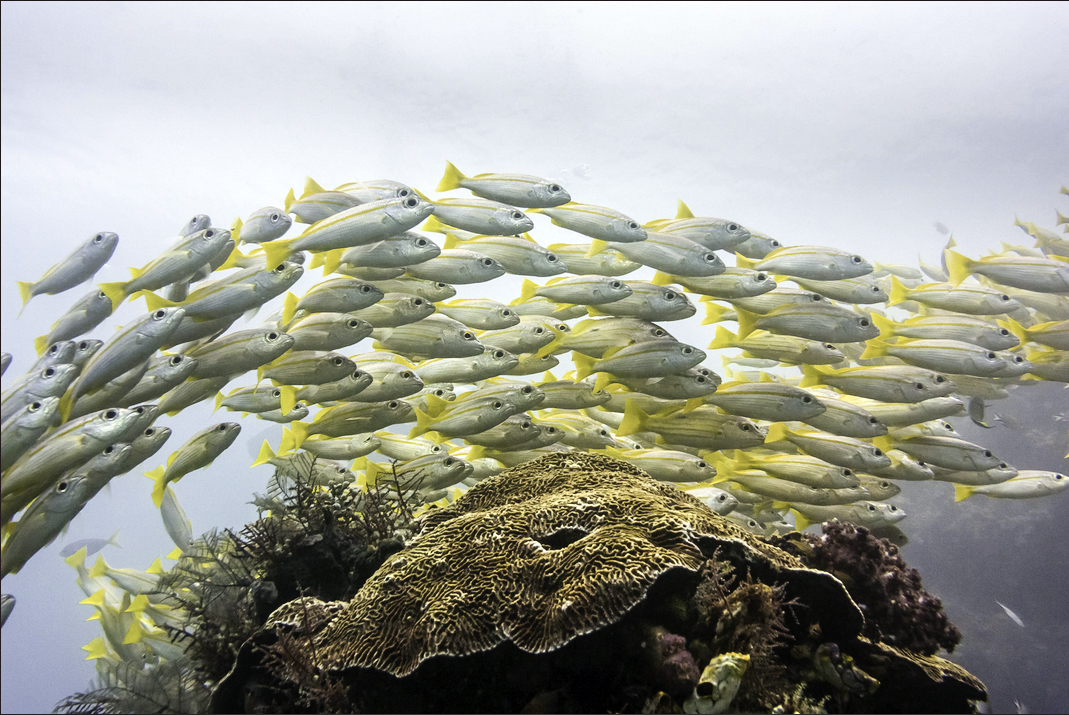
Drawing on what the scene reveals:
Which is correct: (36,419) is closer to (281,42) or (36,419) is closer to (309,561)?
(309,561)

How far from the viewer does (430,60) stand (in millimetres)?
20109

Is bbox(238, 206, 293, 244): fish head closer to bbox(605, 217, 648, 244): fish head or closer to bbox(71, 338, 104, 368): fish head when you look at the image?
bbox(71, 338, 104, 368): fish head

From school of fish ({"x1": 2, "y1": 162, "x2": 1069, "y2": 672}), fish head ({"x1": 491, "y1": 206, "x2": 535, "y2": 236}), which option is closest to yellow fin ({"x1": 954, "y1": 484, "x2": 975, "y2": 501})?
school of fish ({"x1": 2, "y1": 162, "x2": 1069, "y2": 672})

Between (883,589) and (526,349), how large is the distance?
10.9ft

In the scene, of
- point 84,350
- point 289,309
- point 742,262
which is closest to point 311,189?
point 289,309

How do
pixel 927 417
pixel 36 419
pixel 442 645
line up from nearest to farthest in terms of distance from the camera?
pixel 442 645 < pixel 36 419 < pixel 927 417

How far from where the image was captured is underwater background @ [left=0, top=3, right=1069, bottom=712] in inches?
633

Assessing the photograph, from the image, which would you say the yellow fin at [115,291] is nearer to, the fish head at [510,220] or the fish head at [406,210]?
the fish head at [406,210]

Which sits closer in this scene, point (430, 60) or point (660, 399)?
point (660, 399)

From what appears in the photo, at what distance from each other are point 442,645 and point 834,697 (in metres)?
1.88

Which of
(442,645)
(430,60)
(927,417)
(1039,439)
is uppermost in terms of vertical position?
(430,60)

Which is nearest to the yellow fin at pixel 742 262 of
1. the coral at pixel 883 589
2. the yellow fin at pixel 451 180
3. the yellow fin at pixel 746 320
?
the yellow fin at pixel 746 320

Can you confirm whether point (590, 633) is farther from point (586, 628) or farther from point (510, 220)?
point (510, 220)

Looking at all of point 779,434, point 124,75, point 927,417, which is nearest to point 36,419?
point 779,434
